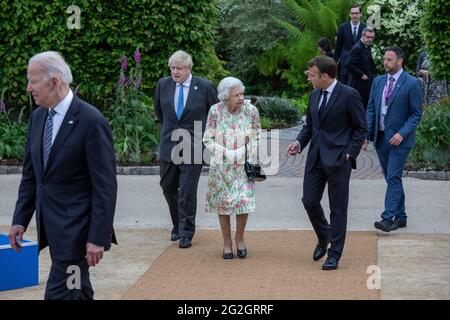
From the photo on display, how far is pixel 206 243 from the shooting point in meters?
10.7

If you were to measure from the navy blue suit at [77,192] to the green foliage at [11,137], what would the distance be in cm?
999

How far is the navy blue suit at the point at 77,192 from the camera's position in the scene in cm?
612

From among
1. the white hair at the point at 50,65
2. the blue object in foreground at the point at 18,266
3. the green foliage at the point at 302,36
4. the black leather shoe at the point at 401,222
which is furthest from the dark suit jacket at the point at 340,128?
the green foliage at the point at 302,36

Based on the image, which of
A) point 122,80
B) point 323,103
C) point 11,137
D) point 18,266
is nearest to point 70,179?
point 18,266

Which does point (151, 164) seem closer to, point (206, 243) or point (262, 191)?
point (262, 191)

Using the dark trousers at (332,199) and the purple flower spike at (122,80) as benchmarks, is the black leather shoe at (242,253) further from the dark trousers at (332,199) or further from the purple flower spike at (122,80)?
the purple flower spike at (122,80)

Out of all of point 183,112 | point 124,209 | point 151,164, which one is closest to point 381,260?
point 183,112

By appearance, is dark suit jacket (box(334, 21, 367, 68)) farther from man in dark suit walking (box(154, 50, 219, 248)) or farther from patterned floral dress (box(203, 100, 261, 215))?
patterned floral dress (box(203, 100, 261, 215))

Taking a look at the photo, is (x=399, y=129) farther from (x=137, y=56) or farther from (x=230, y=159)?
(x=137, y=56)

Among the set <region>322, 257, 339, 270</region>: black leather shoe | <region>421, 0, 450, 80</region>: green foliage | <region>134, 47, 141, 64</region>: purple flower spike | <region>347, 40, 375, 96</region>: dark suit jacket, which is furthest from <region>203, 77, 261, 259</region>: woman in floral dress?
<region>347, 40, 375, 96</region>: dark suit jacket

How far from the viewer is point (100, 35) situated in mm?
17094

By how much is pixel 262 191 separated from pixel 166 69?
3.95 metres

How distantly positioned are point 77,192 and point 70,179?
3.4 inches

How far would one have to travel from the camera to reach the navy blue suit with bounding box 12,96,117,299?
6125mm
